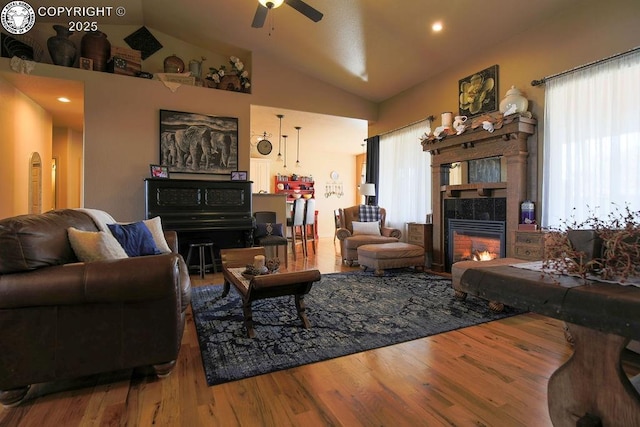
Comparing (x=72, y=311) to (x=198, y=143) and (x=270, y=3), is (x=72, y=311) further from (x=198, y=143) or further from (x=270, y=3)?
(x=198, y=143)

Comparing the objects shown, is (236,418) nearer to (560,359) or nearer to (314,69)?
(560,359)

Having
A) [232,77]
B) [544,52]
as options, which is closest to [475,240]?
[544,52]

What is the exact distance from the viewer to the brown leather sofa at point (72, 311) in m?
1.48

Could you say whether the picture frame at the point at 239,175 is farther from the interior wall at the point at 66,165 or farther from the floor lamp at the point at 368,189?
the interior wall at the point at 66,165

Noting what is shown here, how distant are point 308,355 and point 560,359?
1585 mm

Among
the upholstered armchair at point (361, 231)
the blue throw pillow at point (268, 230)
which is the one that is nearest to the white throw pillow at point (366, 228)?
the upholstered armchair at point (361, 231)

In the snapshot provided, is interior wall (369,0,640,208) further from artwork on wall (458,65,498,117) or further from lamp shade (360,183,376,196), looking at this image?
lamp shade (360,183,376,196)

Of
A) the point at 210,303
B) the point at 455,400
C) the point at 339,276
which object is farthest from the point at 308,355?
the point at 339,276

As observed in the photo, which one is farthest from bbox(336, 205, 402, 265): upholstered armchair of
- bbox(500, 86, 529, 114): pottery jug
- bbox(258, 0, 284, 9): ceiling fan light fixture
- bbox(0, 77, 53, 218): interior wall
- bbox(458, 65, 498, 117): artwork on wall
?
bbox(0, 77, 53, 218): interior wall

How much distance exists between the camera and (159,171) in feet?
14.9

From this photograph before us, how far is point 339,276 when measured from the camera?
4262mm

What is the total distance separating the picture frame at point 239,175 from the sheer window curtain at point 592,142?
4.04m

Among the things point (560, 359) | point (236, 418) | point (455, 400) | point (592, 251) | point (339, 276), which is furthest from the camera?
point (339, 276)

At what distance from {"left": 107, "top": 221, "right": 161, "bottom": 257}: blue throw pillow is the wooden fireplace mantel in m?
3.75
